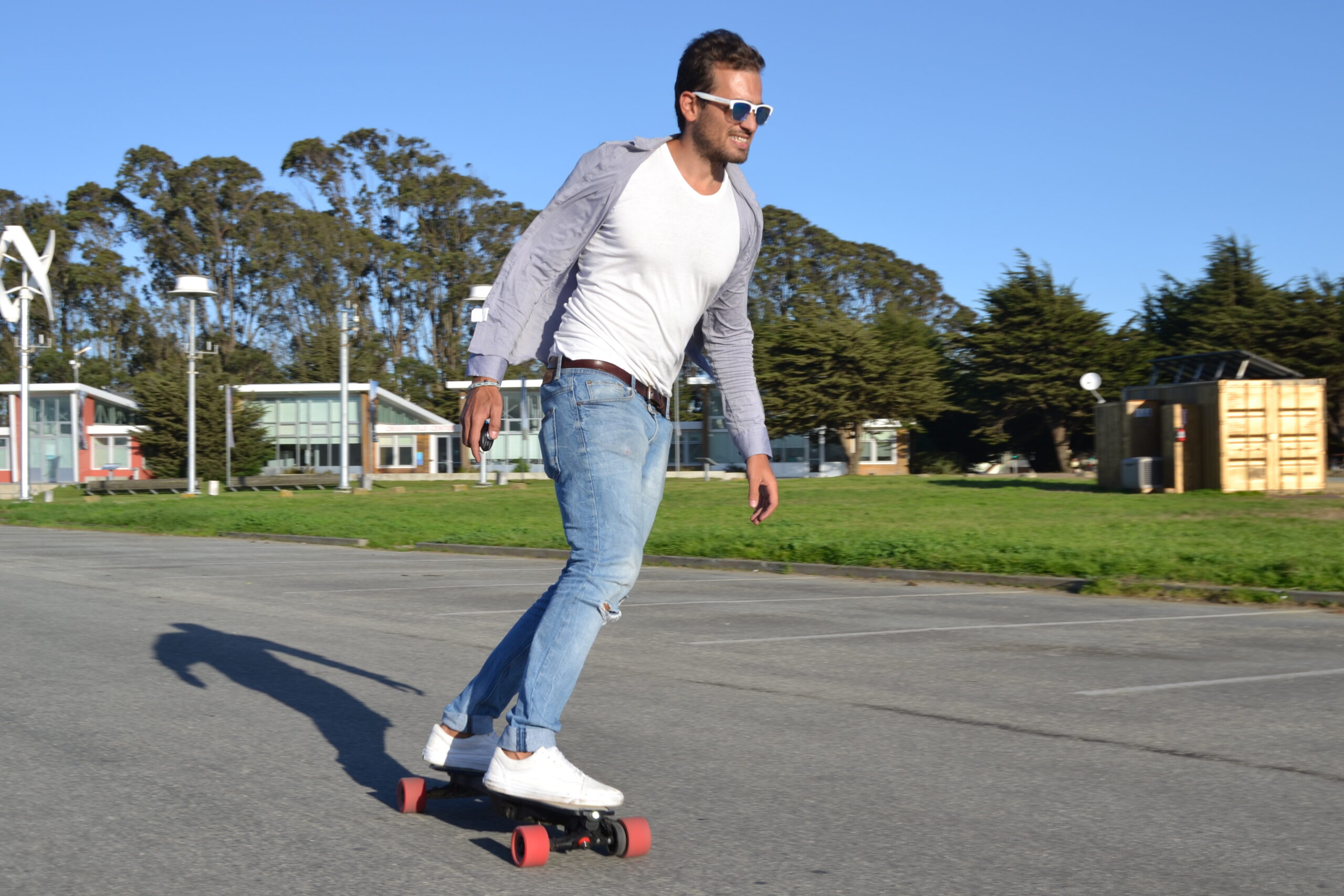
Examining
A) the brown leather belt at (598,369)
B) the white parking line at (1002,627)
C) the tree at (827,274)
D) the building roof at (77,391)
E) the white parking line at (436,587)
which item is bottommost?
the white parking line at (1002,627)

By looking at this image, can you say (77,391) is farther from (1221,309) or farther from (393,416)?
(1221,309)

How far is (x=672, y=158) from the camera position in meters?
3.51

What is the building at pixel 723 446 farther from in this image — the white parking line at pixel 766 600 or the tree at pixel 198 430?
the white parking line at pixel 766 600

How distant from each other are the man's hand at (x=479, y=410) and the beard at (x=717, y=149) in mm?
816

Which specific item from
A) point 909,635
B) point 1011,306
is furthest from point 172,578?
point 1011,306

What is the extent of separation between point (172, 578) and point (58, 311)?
70.9 metres

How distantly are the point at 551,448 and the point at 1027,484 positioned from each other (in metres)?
35.5

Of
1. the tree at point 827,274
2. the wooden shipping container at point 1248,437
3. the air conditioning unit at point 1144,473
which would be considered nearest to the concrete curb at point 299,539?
the air conditioning unit at point 1144,473

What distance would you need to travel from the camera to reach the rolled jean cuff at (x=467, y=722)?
361 cm

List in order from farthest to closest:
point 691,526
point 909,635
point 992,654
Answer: point 691,526 → point 909,635 → point 992,654

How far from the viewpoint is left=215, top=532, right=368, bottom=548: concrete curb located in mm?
20484

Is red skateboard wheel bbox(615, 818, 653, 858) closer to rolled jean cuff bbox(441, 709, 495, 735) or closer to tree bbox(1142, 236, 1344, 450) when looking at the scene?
rolled jean cuff bbox(441, 709, 495, 735)

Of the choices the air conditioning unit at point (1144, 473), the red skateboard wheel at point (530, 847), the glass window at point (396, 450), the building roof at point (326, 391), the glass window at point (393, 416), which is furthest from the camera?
the glass window at point (396, 450)

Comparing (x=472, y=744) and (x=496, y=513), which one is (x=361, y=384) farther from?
(x=472, y=744)
